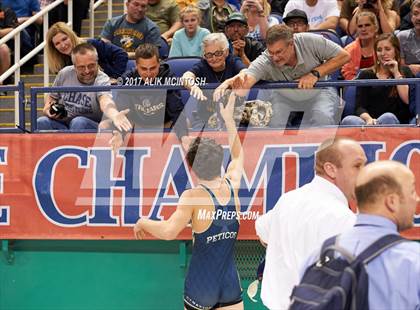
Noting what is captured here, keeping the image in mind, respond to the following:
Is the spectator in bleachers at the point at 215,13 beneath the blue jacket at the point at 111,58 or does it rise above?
above

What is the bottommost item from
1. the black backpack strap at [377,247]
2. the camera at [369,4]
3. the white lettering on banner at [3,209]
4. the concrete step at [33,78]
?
the white lettering on banner at [3,209]

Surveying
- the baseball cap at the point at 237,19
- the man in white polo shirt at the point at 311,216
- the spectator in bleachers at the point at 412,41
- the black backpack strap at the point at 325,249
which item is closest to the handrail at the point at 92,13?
the baseball cap at the point at 237,19

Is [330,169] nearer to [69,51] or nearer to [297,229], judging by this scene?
[297,229]

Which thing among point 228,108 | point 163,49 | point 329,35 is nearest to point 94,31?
point 163,49

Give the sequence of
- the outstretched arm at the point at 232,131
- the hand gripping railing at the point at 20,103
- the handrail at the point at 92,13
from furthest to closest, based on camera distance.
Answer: the handrail at the point at 92,13, the hand gripping railing at the point at 20,103, the outstretched arm at the point at 232,131

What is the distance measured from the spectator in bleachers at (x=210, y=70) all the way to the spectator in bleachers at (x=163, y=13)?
10.0ft

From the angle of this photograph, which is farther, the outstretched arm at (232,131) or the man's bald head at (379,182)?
the outstretched arm at (232,131)

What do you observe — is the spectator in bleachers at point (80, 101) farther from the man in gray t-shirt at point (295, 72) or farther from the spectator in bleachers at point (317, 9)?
the spectator in bleachers at point (317, 9)

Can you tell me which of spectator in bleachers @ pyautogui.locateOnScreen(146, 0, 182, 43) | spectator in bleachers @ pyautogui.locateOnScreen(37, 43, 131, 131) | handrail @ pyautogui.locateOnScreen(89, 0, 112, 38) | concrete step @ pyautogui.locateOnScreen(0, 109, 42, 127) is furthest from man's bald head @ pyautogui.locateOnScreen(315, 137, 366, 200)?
handrail @ pyautogui.locateOnScreen(89, 0, 112, 38)

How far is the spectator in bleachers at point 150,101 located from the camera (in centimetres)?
883

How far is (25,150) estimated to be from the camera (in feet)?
29.6

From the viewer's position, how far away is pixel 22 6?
1291cm

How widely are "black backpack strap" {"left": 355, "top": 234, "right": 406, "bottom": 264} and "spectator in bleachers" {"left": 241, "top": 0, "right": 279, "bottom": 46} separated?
6.79 metres

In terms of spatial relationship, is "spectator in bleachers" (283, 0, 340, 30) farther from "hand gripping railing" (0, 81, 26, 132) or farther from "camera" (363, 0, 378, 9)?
"hand gripping railing" (0, 81, 26, 132)
